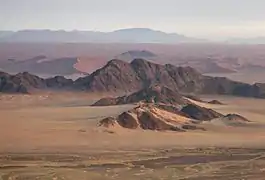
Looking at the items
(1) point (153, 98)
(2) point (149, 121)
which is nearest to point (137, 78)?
(1) point (153, 98)

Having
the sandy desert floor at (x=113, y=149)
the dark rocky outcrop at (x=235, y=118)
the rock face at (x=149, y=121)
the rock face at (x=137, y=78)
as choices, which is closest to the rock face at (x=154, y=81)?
the rock face at (x=137, y=78)

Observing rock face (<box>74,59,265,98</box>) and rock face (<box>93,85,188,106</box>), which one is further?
rock face (<box>74,59,265,98</box>)

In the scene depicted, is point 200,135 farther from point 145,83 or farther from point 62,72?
point 62,72

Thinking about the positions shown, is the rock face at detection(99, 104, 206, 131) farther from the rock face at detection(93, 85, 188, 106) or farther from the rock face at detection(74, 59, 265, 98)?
the rock face at detection(74, 59, 265, 98)

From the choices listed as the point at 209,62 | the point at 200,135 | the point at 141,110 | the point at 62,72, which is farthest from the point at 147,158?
the point at 209,62

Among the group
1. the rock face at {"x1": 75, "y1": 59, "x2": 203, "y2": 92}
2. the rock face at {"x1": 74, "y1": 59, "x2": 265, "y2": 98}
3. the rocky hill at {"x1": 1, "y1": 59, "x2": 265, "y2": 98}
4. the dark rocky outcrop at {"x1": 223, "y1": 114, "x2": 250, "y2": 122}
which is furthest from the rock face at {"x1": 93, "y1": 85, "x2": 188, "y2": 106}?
the rock face at {"x1": 74, "y1": 59, "x2": 265, "y2": 98}
